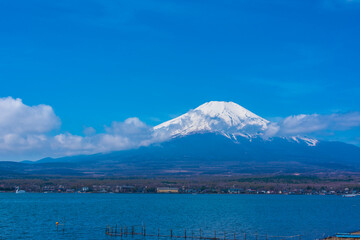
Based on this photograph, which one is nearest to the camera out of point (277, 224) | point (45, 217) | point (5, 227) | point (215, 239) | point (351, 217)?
point (215, 239)

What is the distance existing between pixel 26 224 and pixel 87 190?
319 feet

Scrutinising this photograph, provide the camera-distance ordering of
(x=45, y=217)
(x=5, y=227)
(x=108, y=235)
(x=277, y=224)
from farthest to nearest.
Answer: (x=45, y=217), (x=277, y=224), (x=5, y=227), (x=108, y=235)

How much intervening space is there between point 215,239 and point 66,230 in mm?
19270

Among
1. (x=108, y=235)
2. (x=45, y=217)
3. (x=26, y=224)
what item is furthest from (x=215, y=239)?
(x=45, y=217)

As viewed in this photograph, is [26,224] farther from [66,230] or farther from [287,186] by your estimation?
[287,186]

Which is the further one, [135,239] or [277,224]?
[277,224]

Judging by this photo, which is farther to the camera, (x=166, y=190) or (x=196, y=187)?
(x=196, y=187)

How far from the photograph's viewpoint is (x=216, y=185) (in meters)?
162

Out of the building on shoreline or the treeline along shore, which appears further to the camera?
the treeline along shore

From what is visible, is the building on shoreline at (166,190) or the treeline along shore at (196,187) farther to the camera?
the treeline along shore at (196,187)

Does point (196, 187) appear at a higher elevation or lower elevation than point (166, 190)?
higher

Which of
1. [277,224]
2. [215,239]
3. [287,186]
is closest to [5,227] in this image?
[215,239]

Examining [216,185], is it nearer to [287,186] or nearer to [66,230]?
[287,186]

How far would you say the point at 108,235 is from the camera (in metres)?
54.2
